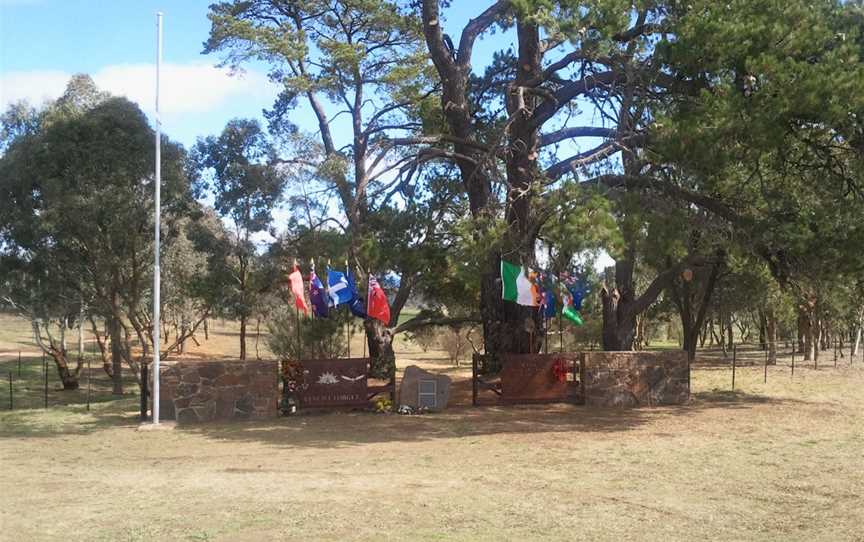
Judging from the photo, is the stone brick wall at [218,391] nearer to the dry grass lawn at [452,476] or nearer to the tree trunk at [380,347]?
the dry grass lawn at [452,476]

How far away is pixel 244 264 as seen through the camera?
2541 centimetres

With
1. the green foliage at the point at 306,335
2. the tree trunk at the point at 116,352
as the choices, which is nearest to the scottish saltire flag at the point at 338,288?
the green foliage at the point at 306,335

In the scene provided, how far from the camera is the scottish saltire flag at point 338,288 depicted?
1712cm

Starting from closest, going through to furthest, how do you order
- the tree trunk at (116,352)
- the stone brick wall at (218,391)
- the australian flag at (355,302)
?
the stone brick wall at (218,391)
the australian flag at (355,302)
the tree trunk at (116,352)

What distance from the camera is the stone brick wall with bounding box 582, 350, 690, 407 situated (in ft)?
59.8

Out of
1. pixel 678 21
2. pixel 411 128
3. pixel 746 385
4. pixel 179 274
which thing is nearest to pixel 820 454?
pixel 678 21

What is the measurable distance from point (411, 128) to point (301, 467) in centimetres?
1627

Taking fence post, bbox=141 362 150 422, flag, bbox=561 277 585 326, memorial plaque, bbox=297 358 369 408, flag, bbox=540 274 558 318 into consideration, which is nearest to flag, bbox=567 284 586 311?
flag, bbox=561 277 585 326

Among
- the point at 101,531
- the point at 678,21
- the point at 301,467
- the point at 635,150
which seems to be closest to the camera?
the point at 101,531

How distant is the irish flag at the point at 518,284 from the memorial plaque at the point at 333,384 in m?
3.50

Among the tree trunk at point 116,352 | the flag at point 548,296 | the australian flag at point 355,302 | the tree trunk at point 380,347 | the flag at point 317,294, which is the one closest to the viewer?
the flag at point 548,296

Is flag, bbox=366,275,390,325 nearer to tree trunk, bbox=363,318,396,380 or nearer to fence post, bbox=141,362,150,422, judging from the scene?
tree trunk, bbox=363,318,396,380

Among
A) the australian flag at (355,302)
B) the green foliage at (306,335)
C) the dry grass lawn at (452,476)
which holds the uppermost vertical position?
the australian flag at (355,302)

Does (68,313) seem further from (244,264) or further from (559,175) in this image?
(559,175)
